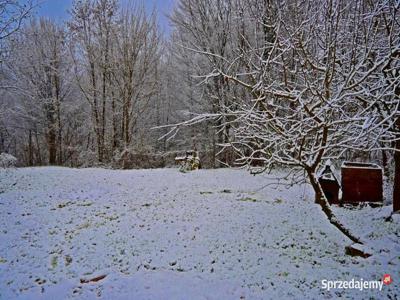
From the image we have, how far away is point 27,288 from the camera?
370cm

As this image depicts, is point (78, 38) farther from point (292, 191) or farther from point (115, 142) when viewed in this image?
point (292, 191)

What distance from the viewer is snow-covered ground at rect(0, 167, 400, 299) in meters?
3.54

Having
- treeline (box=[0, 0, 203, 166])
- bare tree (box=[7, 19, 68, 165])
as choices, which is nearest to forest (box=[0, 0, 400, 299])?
treeline (box=[0, 0, 203, 166])

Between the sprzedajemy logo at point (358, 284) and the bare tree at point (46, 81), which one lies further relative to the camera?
the bare tree at point (46, 81)

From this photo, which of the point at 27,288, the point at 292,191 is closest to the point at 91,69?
the point at 292,191

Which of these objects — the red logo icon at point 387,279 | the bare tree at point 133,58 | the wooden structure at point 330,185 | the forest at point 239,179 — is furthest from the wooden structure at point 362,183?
the bare tree at point 133,58

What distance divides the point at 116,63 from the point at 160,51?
94.5 inches

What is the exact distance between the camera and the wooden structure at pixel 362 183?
5.98m

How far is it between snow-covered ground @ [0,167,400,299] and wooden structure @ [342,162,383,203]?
0.34m

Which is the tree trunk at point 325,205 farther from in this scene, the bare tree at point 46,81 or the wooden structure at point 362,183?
the bare tree at point 46,81

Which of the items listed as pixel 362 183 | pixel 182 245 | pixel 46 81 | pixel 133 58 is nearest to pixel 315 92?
pixel 182 245

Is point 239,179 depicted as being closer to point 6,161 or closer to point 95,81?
point 6,161

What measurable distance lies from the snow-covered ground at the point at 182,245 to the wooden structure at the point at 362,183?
0.34 meters

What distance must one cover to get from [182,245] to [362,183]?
3882 millimetres
